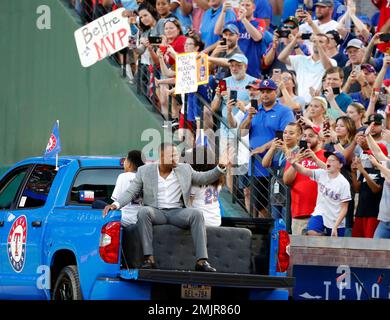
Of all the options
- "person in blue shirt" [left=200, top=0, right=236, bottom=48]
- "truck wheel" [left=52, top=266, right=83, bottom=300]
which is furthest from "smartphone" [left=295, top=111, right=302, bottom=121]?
"truck wheel" [left=52, top=266, right=83, bottom=300]

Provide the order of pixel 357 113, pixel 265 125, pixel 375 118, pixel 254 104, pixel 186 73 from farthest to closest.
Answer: pixel 186 73 < pixel 254 104 < pixel 265 125 < pixel 357 113 < pixel 375 118

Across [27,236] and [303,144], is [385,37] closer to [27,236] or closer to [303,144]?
[303,144]

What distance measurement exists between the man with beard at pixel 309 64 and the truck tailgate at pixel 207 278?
5865 millimetres

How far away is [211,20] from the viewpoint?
18203 mm

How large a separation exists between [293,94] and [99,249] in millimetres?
6458

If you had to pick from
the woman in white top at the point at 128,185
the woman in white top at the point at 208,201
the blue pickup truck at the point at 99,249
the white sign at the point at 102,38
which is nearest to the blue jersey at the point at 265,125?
the white sign at the point at 102,38

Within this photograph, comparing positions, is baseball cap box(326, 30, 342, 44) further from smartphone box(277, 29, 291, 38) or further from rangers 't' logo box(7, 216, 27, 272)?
rangers 't' logo box(7, 216, 27, 272)

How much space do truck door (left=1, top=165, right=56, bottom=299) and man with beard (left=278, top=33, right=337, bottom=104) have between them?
5.26m

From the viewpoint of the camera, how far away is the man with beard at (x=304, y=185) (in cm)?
1449

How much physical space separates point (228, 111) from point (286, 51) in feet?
5.55

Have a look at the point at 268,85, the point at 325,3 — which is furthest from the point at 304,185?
the point at 325,3

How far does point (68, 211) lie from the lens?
11523 mm

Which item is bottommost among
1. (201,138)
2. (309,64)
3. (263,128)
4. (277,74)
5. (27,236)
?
(27,236)

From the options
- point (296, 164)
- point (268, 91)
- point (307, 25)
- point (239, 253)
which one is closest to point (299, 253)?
point (296, 164)
